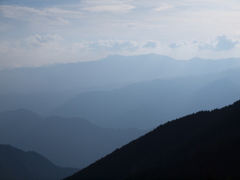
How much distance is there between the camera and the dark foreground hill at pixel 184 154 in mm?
35438

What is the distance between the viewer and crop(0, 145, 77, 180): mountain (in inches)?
5017

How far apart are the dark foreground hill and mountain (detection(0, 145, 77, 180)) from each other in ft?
239

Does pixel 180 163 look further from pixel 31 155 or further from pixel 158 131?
pixel 31 155

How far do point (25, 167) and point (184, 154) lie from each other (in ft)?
339

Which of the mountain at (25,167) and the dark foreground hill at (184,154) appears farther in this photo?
the mountain at (25,167)

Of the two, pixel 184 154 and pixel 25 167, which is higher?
pixel 25 167

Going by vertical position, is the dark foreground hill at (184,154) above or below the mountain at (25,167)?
below

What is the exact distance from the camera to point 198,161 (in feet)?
125

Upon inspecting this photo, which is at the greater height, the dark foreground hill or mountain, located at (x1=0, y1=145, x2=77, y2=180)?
mountain, located at (x1=0, y1=145, x2=77, y2=180)

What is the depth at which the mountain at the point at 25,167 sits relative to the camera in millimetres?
127425

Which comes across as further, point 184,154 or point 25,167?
point 25,167

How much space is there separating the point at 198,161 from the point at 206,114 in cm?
2586

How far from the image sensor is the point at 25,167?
13712 centimetres

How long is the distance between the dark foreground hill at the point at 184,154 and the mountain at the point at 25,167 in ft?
239
